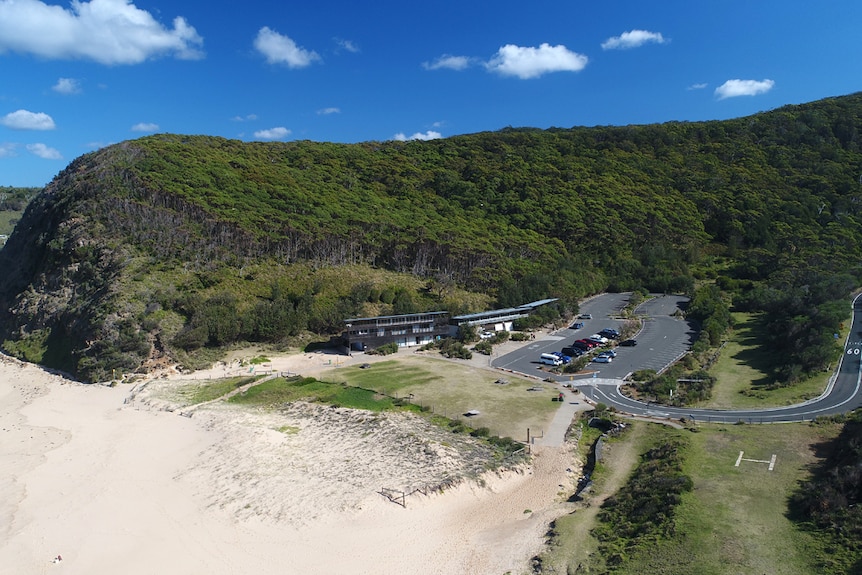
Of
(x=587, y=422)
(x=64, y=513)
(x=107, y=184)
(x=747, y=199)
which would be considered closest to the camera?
(x=64, y=513)

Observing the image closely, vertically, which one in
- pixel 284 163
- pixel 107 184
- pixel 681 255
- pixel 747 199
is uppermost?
pixel 284 163

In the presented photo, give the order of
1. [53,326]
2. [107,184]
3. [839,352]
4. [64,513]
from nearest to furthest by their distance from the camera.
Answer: [64,513] < [839,352] < [53,326] < [107,184]

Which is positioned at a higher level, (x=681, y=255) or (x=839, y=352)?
(x=681, y=255)

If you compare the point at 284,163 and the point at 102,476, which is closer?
the point at 102,476

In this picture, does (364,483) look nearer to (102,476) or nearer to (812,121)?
(102,476)

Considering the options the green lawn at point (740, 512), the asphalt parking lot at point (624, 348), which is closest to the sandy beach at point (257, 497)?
the green lawn at point (740, 512)

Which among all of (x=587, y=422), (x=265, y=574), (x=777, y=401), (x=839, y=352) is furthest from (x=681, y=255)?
(x=265, y=574)

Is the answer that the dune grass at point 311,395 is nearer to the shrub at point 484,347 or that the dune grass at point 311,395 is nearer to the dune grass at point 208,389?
the dune grass at point 208,389

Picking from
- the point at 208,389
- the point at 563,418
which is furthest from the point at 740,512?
the point at 208,389
